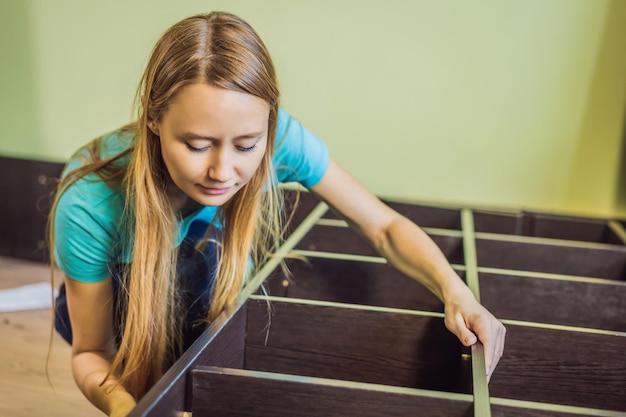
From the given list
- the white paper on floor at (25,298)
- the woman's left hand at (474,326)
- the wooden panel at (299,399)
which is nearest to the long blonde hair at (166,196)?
the wooden panel at (299,399)

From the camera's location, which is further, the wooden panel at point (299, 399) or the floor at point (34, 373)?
the floor at point (34, 373)

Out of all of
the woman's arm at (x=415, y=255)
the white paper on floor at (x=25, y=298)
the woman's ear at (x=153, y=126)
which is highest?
the woman's ear at (x=153, y=126)

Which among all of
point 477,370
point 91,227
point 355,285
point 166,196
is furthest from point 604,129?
point 91,227

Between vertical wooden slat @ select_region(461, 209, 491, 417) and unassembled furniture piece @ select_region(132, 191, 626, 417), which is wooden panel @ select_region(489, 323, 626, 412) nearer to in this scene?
unassembled furniture piece @ select_region(132, 191, 626, 417)

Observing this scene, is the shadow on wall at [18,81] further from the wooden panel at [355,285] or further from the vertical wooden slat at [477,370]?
the vertical wooden slat at [477,370]

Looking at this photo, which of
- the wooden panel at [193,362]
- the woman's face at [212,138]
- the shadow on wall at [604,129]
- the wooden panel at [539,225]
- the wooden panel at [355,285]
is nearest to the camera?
the wooden panel at [193,362]

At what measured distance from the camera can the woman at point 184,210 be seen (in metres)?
1.15

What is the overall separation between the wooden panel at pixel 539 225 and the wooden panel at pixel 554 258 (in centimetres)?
39

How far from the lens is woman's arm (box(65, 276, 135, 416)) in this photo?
1.31 metres

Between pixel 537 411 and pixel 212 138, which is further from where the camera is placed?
pixel 212 138

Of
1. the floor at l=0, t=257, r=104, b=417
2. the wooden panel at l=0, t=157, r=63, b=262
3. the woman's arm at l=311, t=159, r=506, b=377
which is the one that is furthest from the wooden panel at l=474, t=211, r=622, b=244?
the wooden panel at l=0, t=157, r=63, b=262

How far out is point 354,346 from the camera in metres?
1.41

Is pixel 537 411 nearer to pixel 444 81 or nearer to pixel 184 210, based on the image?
pixel 184 210

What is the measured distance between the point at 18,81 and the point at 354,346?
1.84m
